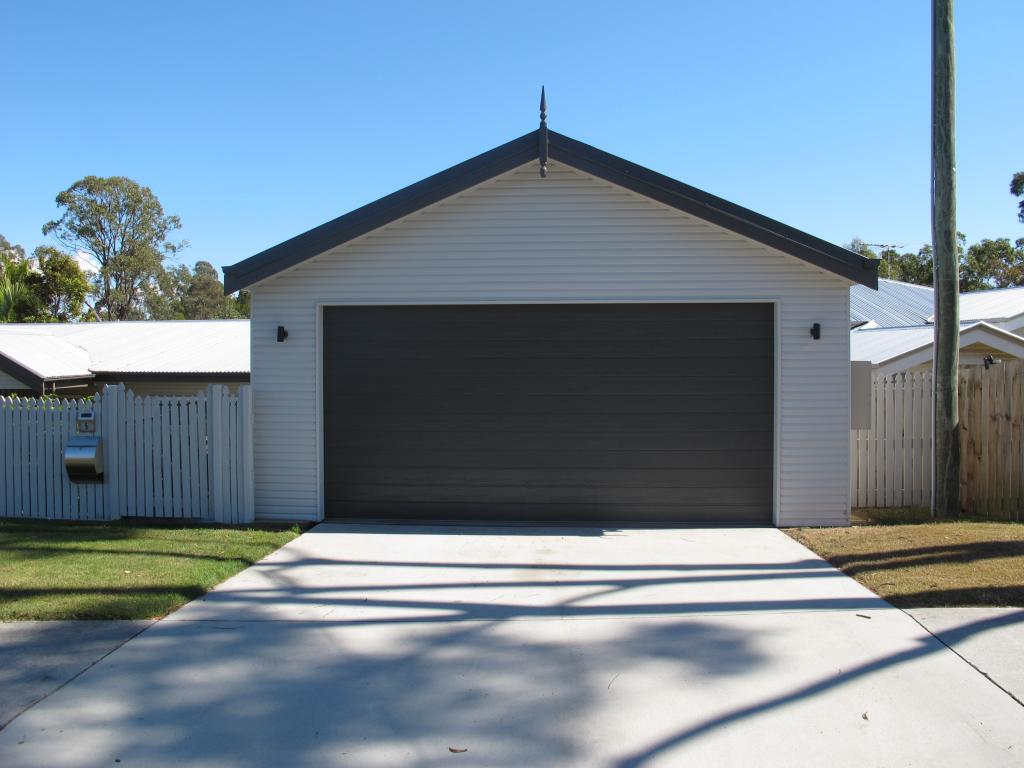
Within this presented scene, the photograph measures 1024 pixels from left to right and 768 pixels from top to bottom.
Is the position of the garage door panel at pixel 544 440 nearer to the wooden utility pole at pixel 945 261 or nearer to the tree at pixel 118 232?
the wooden utility pole at pixel 945 261

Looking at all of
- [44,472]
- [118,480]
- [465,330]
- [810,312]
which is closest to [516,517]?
→ [465,330]

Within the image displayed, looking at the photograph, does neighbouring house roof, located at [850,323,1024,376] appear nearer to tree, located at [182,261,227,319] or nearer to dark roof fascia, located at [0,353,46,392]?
dark roof fascia, located at [0,353,46,392]

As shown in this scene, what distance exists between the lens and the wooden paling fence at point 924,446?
32.8 feet

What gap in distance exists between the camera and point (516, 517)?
32.2ft

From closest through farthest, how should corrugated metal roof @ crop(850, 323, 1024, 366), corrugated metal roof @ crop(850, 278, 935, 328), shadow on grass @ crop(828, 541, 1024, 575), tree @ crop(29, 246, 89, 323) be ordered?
shadow on grass @ crop(828, 541, 1024, 575) → corrugated metal roof @ crop(850, 323, 1024, 366) → corrugated metal roof @ crop(850, 278, 935, 328) → tree @ crop(29, 246, 89, 323)

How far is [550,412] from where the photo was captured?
32.1ft

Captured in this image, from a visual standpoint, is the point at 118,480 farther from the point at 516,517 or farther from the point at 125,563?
the point at 516,517

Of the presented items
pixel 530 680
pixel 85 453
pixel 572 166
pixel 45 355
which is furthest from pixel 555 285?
pixel 45 355

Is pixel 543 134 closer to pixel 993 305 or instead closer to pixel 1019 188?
pixel 993 305

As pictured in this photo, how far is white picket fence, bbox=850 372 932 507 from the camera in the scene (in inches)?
416

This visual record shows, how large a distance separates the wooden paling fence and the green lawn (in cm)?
714

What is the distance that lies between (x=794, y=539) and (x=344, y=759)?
6.12 meters

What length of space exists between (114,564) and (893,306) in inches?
852

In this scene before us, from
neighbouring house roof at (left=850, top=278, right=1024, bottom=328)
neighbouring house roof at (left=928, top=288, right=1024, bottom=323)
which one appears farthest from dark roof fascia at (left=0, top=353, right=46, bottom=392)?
neighbouring house roof at (left=928, top=288, right=1024, bottom=323)
